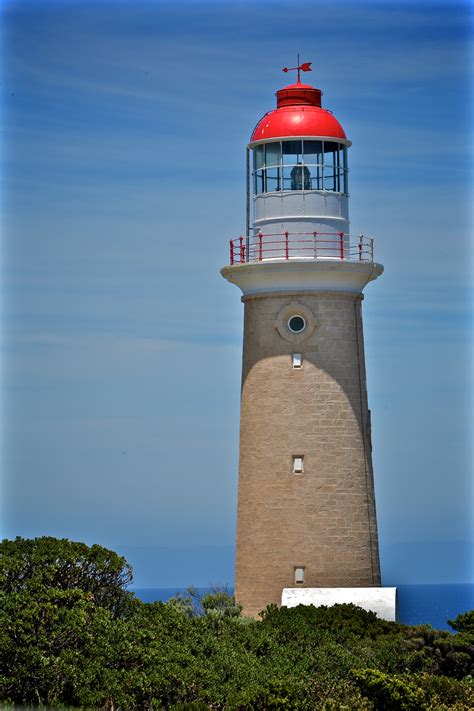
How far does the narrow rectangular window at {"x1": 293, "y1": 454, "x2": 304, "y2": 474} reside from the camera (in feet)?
118

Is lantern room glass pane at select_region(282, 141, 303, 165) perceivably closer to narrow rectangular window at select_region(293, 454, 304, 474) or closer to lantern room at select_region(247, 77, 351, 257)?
lantern room at select_region(247, 77, 351, 257)

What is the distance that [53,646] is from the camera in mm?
26688

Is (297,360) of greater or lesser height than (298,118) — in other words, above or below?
below

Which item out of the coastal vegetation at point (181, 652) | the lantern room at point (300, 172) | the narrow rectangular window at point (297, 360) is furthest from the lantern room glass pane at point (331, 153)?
the coastal vegetation at point (181, 652)

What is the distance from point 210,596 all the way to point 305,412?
15.0ft

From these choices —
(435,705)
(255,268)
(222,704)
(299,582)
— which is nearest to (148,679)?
→ (222,704)

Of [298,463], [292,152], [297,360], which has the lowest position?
[298,463]

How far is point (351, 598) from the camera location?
3503 cm

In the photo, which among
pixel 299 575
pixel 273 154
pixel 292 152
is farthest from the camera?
pixel 273 154

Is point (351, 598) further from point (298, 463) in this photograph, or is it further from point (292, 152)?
point (292, 152)


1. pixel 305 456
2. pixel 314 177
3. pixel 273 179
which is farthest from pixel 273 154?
pixel 305 456

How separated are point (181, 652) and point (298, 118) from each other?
13.6 metres

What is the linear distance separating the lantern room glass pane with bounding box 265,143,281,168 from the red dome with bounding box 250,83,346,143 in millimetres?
241

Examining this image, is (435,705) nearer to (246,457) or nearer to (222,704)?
(222,704)
